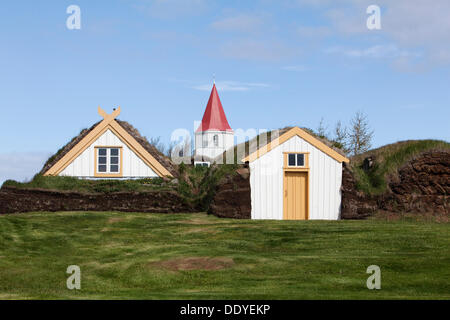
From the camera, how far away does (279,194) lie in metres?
28.5

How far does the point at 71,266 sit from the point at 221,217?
12.3m

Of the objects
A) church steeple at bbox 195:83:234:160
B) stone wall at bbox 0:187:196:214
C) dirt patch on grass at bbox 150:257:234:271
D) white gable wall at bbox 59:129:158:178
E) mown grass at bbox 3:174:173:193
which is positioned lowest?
dirt patch on grass at bbox 150:257:234:271

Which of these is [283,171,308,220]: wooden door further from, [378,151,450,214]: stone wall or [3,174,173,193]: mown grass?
[3,174,173,193]: mown grass

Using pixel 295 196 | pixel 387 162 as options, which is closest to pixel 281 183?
pixel 295 196

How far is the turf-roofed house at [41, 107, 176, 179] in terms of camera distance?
1236 inches

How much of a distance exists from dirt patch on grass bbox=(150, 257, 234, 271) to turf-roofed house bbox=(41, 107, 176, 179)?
1490 centimetres

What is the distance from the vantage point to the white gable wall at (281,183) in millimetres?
28438

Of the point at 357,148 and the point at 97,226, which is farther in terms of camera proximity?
the point at 357,148

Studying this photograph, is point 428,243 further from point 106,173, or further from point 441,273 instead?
point 106,173

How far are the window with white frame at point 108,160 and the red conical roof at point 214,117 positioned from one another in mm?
34506

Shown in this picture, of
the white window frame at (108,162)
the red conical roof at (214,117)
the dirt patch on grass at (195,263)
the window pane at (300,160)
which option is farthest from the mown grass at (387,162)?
the red conical roof at (214,117)

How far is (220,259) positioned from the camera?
16.8 meters

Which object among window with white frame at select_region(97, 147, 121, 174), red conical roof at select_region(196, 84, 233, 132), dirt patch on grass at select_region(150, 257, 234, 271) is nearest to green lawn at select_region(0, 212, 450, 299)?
dirt patch on grass at select_region(150, 257, 234, 271)
